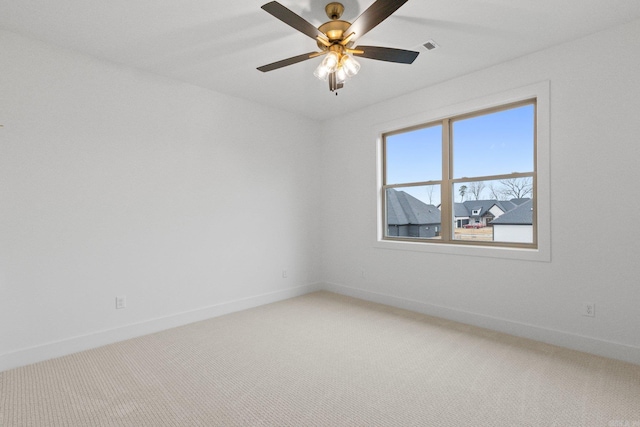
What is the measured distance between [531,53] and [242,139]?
10.7 ft

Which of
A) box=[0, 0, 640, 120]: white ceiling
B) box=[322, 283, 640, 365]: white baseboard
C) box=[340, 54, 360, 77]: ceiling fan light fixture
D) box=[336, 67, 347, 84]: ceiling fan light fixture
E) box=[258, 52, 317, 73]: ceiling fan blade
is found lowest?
box=[322, 283, 640, 365]: white baseboard

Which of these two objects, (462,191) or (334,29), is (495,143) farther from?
(334,29)

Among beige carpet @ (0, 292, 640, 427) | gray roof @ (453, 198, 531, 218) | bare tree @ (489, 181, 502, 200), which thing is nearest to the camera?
beige carpet @ (0, 292, 640, 427)

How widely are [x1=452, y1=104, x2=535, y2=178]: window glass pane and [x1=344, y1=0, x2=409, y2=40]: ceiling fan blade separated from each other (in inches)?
84.0

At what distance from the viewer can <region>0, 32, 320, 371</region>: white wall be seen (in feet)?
8.79

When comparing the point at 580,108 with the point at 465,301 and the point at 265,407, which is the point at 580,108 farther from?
the point at 265,407

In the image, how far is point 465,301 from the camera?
355 centimetres

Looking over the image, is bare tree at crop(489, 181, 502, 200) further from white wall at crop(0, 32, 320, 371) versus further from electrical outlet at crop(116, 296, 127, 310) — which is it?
electrical outlet at crop(116, 296, 127, 310)

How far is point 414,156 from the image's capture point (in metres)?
4.23

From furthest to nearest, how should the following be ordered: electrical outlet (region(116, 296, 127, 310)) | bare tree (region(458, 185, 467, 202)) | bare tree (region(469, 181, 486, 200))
A: bare tree (region(458, 185, 467, 202)) < bare tree (region(469, 181, 486, 200)) < electrical outlet (region(116, 296, 127, 310))

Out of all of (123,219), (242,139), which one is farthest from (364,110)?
(123,219)

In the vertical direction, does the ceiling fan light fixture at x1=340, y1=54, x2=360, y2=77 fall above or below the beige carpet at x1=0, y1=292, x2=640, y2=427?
above

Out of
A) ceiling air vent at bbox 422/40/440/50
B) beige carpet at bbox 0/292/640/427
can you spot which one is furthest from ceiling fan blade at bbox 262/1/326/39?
beige carpet at bbox 0/292/640/427

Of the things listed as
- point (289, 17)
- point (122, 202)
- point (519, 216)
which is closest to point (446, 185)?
point (519, 216)
